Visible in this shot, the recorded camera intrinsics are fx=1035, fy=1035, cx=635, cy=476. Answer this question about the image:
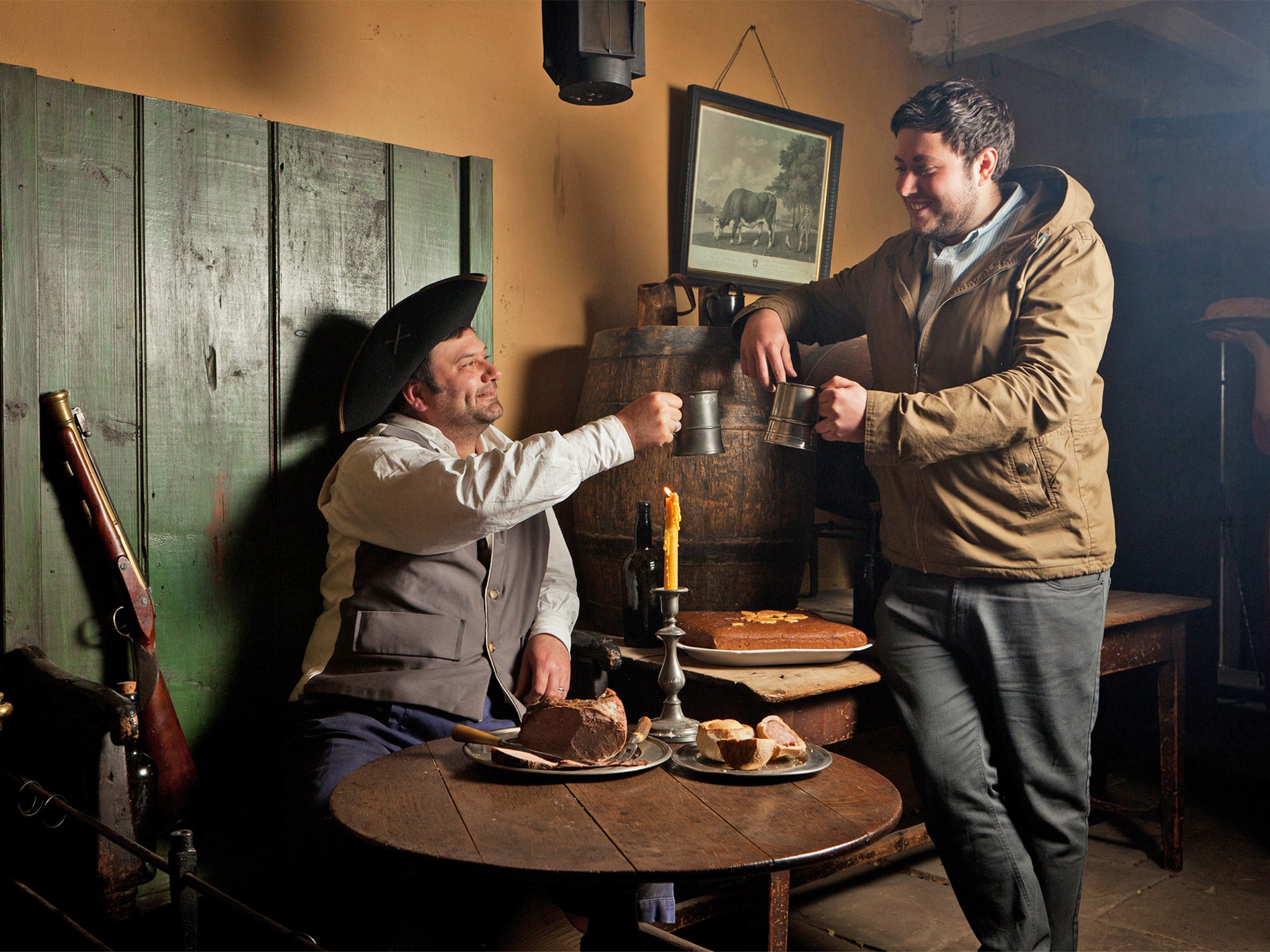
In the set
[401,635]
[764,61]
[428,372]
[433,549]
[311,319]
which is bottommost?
[401,635]

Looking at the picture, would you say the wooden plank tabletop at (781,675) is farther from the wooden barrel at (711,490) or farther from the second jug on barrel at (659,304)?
the second jug on barrel at (659,304)

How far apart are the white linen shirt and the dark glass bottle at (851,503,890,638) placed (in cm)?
82

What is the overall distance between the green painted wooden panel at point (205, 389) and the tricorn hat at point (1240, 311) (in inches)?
134

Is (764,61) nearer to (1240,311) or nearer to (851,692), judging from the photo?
(1240,311)

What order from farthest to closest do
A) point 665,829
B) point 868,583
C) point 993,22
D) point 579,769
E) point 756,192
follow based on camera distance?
point 993,22, point 756,192, point 868,583, point 579,769, point 665,829

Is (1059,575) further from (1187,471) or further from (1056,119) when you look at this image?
(1056,119)

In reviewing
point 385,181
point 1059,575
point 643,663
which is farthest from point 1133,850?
point 385,181

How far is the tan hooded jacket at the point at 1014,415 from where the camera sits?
6.86 ft

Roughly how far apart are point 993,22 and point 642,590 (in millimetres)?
2671

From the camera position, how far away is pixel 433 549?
2.12 m

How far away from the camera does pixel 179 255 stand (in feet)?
7.31

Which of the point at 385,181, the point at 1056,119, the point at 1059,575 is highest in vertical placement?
the point at 1056,119

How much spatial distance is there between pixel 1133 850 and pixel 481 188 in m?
2.89

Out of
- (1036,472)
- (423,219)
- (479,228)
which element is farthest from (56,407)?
(1036,472)
